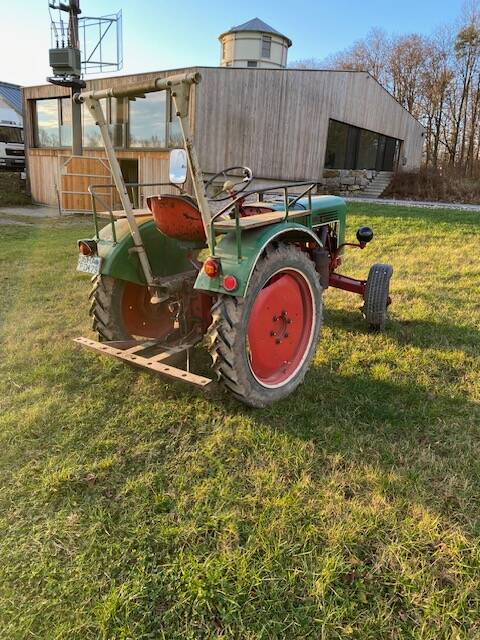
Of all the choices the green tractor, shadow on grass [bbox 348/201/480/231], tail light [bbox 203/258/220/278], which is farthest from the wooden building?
tail light [bbox 203/258/220/278]

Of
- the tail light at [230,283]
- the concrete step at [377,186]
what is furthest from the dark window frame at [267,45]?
the tail light at [230,283]

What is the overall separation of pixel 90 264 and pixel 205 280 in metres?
0.93

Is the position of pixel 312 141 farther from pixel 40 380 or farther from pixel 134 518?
pixel 134 518

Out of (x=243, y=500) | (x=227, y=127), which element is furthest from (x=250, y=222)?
(x=227, y=127)

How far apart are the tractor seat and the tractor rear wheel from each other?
24.9 inches

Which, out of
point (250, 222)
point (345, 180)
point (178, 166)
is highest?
point (345, 180)

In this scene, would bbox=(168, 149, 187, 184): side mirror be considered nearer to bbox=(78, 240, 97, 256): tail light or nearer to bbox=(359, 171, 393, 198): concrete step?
bbox=(78, 240, 97, 256): tail light

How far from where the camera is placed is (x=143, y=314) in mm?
3604

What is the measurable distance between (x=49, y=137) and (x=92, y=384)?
16233 millimetres

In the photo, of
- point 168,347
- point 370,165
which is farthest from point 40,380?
point 370,165

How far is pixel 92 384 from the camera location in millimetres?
3211

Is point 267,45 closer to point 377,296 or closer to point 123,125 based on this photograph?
point 123,125

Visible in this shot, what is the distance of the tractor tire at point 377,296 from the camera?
399 centimetres

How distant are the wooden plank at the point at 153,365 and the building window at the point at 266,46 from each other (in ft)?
79.8
